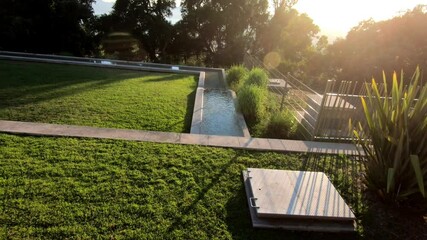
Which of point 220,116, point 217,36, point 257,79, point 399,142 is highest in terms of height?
point 217,36

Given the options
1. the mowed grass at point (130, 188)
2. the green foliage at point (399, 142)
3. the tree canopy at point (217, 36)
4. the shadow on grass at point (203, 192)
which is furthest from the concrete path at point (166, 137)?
the tree canopy at point (217, 36)

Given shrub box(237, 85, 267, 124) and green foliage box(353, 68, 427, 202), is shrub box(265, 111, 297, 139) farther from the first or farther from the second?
green foliage box(353, 68, 427, 202)

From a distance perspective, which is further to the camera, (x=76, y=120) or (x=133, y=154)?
(x=76, y=120)

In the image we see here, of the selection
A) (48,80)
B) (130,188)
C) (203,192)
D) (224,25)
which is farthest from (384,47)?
(130,188)

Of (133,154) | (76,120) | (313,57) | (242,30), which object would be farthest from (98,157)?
(242,30)

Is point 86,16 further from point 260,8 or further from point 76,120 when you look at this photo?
point 76,120

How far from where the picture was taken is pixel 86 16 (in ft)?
58.7

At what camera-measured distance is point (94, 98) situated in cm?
733

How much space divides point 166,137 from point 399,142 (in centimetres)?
344

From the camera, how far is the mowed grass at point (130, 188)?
2.88 metres

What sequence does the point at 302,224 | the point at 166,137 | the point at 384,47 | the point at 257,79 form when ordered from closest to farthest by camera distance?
the point at 302,224 → the point at 166,137 → the point at 257,79 → the point at 384,47

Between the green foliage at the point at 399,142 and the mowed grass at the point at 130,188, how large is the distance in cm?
53

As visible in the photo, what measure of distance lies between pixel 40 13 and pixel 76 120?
14899 millimetres

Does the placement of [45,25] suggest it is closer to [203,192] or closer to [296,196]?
[203,192]
